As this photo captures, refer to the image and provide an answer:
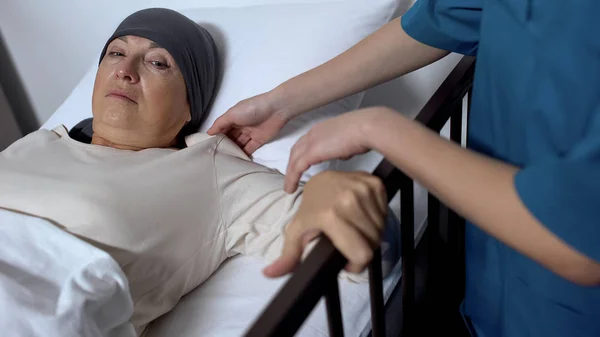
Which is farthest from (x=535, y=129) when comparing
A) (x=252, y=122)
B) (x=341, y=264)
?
(x=252, y=122)

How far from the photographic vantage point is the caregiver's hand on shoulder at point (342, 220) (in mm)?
525

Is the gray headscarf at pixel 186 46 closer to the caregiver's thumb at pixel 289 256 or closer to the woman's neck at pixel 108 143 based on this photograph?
the woman's neck at pixel 108 143

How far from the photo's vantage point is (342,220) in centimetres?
53

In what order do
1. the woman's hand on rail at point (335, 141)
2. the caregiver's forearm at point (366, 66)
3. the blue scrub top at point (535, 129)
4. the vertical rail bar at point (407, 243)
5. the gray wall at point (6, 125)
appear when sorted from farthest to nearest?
the gray wall at point (6, 125) < the caregiver's forearm at point (366, 66) < the vertical rail bar at point (407, 243) < the woman's hand on rail at point (335, 141) < the blue scrub top at point (535, 129)


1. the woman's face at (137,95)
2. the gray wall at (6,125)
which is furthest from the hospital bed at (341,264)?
the gray wall at (6,125)

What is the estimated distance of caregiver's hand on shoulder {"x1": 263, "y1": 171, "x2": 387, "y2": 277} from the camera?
53 centimetres

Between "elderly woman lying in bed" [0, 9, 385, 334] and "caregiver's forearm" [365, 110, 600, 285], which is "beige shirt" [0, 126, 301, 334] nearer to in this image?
"elderly woman lying in bed" [0, 9, 385, 334]

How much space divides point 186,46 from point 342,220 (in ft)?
2.34

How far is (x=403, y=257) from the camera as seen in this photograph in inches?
30.4

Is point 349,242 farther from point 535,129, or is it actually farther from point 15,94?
point 15,94

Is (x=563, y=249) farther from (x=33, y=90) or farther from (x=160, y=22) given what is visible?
(x=33, y=90)

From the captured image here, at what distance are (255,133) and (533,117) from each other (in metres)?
0.60

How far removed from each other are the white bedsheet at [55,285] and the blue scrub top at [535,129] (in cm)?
58

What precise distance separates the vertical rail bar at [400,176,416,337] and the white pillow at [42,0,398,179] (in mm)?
353
